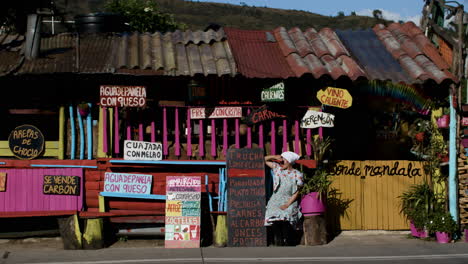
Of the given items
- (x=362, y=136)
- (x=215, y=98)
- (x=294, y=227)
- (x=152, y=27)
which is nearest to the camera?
(x=294, y=227)

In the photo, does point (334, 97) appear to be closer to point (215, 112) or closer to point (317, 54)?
point (317, 54)

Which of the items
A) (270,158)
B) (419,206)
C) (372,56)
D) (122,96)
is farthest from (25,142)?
(419,206)

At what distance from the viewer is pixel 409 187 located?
40.5ft

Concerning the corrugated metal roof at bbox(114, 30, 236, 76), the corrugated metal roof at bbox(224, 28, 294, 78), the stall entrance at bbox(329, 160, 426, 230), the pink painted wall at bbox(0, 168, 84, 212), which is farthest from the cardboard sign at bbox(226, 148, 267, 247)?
the pink painted wall at bbox(0, 168, 84, 212)

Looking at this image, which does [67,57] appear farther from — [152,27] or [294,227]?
[152,27]

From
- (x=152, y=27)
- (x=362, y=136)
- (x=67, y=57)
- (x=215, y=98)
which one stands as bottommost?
(x=362, y=136)

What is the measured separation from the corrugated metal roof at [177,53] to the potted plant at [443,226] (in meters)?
4.84

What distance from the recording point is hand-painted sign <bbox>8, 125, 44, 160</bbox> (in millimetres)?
11297

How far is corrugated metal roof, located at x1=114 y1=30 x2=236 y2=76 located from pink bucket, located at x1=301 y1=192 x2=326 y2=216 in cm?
279

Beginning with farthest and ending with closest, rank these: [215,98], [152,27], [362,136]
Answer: [152,27] → [362,136] → [215,98]

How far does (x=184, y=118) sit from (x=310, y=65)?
2.75 m

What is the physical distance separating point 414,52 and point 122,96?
20.4ft

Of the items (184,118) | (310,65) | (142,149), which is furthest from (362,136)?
(142,149)

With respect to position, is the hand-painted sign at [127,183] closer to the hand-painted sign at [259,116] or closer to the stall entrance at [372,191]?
the hand-painted sign at [259,116]
